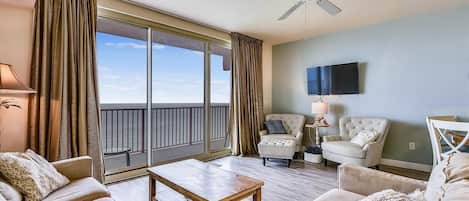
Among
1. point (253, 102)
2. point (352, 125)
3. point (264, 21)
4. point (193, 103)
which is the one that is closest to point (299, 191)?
point (352, 125)

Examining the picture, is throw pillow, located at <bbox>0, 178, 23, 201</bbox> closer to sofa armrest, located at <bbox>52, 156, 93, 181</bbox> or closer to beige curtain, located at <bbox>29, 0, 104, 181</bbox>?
sofa armrest, located at <bbox>52, 156, 93, 181</bbox>

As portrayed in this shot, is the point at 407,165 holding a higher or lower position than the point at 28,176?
lower

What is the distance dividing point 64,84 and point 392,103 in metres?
4.67

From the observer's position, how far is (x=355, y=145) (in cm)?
A: 359

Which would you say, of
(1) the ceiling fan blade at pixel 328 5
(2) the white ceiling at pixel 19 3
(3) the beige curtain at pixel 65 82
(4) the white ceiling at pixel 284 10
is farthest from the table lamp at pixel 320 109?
(2) the white ceiling at pixel 19 3

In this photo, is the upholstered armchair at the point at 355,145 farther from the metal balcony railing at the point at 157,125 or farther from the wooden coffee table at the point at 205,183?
the metal balcony railing at the point at 157,125

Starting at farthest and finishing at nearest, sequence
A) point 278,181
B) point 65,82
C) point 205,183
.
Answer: point 278,181 < point 65,82 < point 205,183

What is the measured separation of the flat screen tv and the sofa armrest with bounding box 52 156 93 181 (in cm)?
393

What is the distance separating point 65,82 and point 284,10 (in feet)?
9.61

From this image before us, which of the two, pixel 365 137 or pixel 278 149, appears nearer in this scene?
pixel 365 137

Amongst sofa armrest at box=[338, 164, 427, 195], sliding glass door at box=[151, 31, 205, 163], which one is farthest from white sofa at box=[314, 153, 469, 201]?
sliding glass door at box=[151, 31, 205, 163]

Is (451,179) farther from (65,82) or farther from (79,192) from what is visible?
(65,82)

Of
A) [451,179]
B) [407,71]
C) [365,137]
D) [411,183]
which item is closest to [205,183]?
[411,183]

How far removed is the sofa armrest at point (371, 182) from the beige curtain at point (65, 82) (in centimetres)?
271
